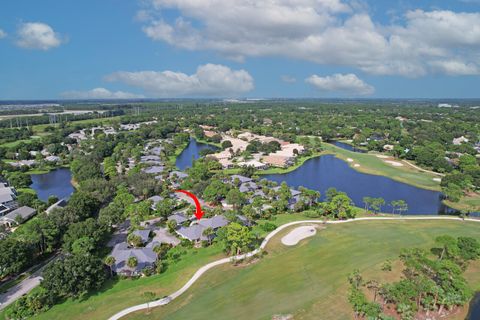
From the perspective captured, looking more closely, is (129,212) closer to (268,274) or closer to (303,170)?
(268,274)

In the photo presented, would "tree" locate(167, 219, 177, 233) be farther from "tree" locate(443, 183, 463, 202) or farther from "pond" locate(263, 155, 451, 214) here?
"tree" locate(443, 183, 463, 202)

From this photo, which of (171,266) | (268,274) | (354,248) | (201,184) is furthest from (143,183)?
(354,248)

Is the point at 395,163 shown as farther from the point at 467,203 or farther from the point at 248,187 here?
the point at 248,187

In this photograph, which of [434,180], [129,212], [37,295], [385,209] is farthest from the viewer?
[434,180]

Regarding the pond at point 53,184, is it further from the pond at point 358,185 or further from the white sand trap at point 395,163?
the white sand trap at point 395,163

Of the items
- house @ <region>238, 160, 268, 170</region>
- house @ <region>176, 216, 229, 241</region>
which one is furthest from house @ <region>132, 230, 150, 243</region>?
house @ <region>238, 160, 268, 170</region>

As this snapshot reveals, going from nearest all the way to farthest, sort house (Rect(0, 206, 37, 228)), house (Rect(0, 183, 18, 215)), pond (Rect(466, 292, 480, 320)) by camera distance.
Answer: pond (Rect(466, 292, 480, 320)), house (Rect(0, 206, 37, 228)), house (Rect(0, 183, 18, 215))
